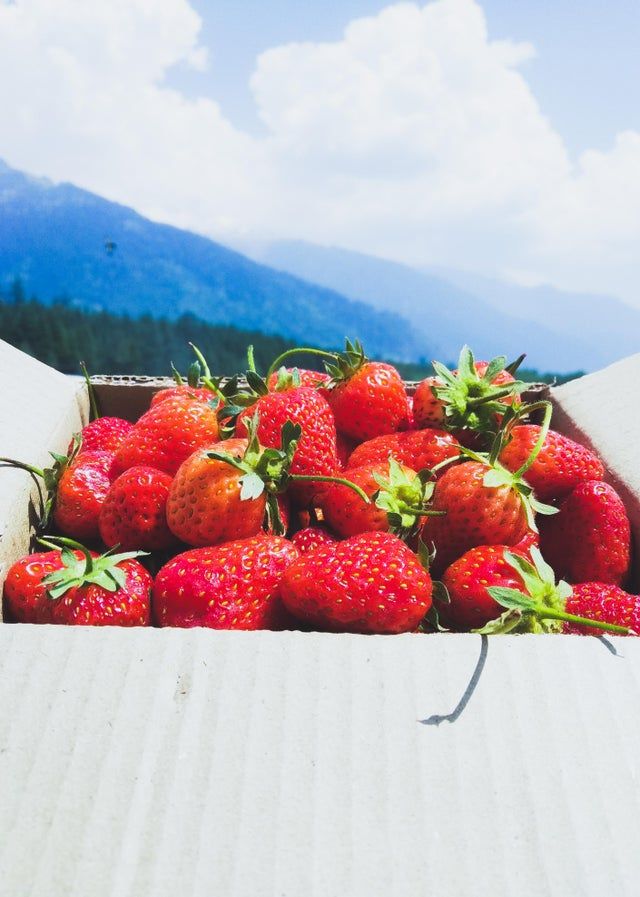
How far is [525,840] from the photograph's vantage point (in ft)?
1.64

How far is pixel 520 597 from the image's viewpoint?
0.72 meters

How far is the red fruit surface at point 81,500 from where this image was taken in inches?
39.4

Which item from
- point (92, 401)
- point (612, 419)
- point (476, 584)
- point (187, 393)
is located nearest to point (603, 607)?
point (476, 584)

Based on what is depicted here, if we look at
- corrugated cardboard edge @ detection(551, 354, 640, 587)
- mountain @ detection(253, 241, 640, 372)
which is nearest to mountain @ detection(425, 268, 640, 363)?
mountain @ detection(253, 241, 640, 372)

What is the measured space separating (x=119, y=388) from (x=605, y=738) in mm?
1032

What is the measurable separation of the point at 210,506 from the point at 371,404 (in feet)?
1.12

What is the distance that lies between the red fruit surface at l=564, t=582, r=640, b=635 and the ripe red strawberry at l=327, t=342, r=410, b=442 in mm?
375

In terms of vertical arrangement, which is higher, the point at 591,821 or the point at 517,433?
the point at 517,433

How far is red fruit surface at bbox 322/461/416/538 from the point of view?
3.00ft

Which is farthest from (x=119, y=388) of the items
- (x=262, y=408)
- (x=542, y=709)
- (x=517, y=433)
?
(x=542, y=709)

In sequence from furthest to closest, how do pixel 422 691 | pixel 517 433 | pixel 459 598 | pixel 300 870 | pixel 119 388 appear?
pixel 119 388 → pixel 517 433 → pixel 459 598 → pixel 422 691 → pixel 300 870

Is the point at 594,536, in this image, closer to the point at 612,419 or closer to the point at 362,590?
the point at 612,419

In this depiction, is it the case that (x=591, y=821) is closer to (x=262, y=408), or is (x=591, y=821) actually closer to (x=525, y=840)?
(x=525, y=840)

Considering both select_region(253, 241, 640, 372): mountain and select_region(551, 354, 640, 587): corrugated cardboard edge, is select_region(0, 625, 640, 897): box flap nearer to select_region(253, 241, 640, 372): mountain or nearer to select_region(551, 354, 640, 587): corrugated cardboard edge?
select_region(551, 354, 640, 587): corrugated cardboard edge
